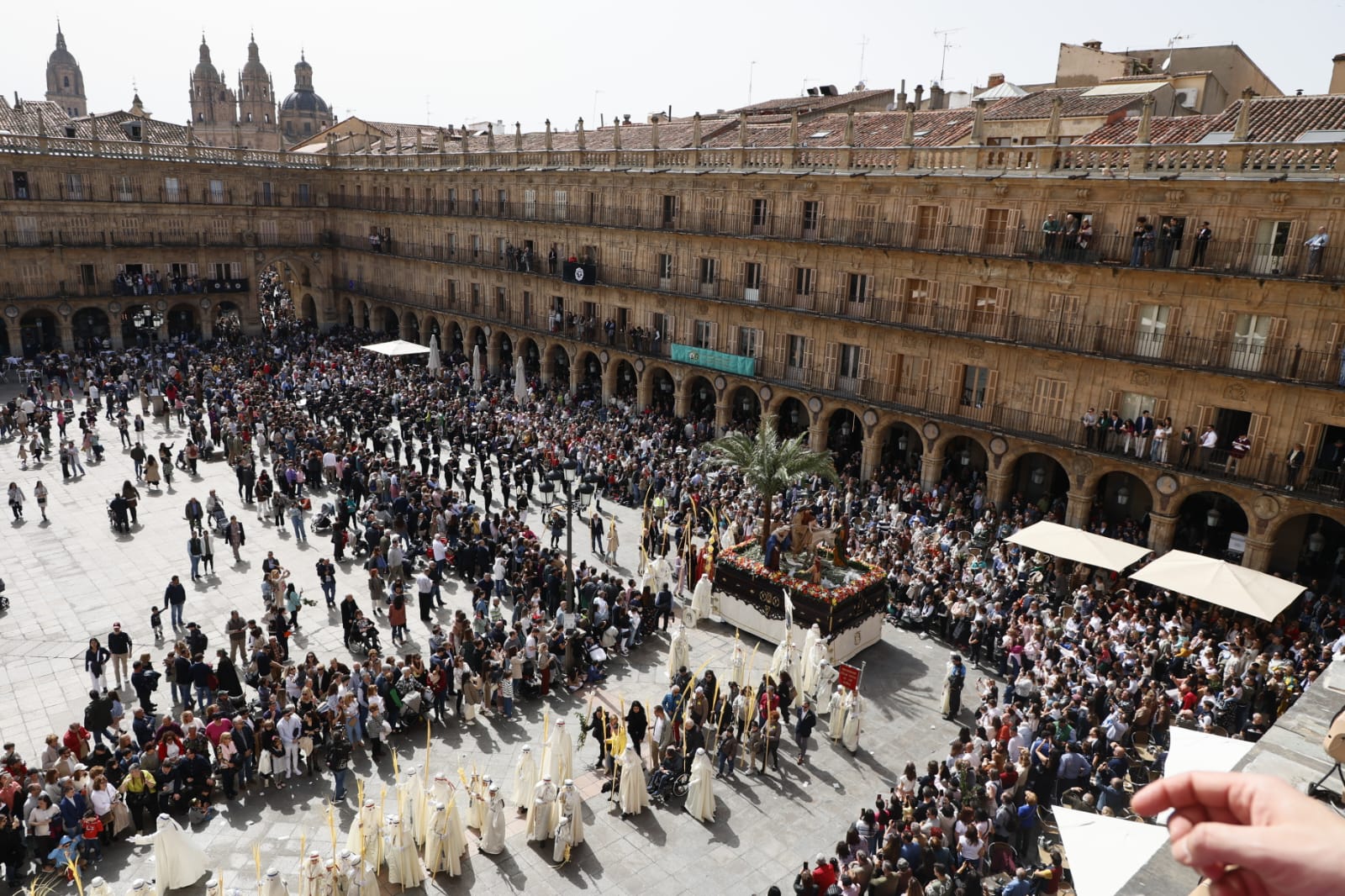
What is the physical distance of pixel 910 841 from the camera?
12242 millimetres

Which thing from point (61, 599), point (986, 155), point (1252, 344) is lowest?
point (61, 599)

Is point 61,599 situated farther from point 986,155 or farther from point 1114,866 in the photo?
point 986,155

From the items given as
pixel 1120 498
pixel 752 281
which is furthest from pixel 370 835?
pixel 752 281

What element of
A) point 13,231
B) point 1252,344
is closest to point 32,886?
point 1252,344

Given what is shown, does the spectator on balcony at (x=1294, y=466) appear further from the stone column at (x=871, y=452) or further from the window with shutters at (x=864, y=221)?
the window with shutters at (x=864, y=221)

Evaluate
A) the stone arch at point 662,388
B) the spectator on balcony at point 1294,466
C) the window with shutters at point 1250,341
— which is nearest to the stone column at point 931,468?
the window with shutters at point 1250,341

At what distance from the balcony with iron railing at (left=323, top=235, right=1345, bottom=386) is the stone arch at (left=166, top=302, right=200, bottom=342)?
2750 cm

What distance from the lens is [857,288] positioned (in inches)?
1214

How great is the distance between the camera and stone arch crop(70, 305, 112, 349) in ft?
160

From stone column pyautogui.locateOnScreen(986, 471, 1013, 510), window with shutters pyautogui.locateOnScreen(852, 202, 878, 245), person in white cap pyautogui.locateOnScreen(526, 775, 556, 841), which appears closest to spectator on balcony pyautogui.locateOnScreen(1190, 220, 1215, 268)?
stone column pyautogui.locateOnScreen(986, 471, 1013, 510)

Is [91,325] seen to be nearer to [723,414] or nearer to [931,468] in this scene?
[723,414]

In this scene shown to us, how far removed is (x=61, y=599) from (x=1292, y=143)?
3084 cm

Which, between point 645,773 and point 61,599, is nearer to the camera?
point 645,773

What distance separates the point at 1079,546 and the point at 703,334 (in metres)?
17.8
